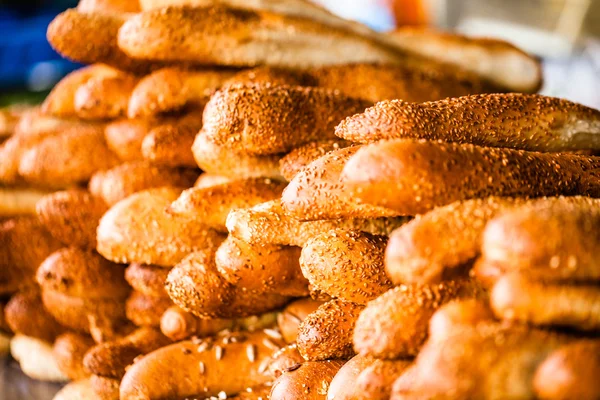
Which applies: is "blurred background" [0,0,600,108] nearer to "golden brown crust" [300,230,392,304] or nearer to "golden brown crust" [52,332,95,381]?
"golden brown crust" [300,230,392,304]

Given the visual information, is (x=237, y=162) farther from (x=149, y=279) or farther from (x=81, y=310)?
(x=81, y=310)

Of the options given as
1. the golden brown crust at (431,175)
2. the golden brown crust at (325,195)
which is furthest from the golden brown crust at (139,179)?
the golden brown crust at (431,175)

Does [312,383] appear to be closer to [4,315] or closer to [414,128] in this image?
[414,128]

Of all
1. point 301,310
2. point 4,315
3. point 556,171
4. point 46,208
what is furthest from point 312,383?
point 4,315

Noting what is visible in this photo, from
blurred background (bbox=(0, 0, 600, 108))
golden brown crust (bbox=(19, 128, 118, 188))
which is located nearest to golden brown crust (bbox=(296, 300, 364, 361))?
golden brown crust (bbox=(19, 128, 118, 188))

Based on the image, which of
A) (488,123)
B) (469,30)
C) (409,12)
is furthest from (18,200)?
(409,12)

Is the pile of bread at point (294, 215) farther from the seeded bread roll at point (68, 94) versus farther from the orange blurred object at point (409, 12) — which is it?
the orange blurred object at point (409, 12)
